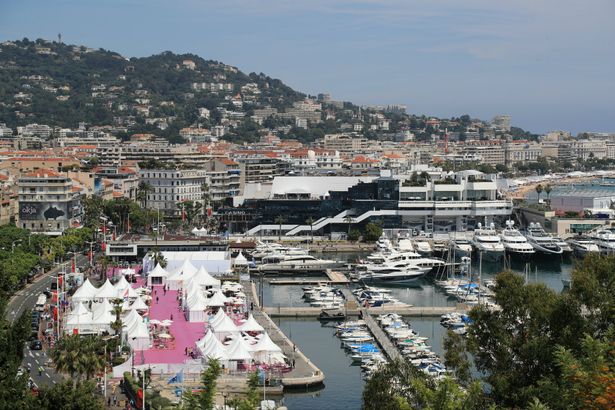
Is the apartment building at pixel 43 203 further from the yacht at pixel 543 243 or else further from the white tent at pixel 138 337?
the white tent at pixel 138 337

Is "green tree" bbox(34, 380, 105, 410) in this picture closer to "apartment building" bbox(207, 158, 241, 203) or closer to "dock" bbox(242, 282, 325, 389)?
"dock" bbox(242, 282, 325, 389)

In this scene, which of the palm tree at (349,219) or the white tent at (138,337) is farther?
the palm tree at (349,219)

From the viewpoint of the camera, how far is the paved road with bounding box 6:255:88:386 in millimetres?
29786

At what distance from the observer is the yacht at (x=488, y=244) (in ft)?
200

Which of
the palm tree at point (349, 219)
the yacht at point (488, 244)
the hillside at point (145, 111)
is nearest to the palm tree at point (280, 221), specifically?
the palm tree at point (349, 219)

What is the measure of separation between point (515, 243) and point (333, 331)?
24.7m

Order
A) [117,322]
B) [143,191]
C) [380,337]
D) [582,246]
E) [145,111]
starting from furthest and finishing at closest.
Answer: [145,111] < [143,191] < [582,246] < [380,337] < [117,322]

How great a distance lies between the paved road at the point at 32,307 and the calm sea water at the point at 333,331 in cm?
687

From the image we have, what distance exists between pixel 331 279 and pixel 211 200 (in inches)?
1236

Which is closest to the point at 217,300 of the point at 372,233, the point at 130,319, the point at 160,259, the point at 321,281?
the point at 130,319

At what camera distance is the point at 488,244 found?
6147cm

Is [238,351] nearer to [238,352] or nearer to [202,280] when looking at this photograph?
[238,352]

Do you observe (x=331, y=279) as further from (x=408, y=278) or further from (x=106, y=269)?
(x=106, y=269)

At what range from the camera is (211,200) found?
8300 cm
